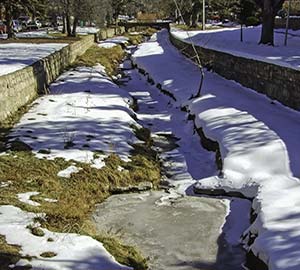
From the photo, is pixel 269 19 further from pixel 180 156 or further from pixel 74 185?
pixel 74 185

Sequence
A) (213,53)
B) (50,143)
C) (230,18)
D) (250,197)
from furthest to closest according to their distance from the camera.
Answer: (230,18)
(213,53)
(50,143)
(250,197)

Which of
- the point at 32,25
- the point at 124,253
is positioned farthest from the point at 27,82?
the point at 32,25

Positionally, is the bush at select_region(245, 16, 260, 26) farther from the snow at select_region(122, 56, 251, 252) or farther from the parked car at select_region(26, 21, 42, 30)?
the snow at select_region(122, 56, 251, 252)

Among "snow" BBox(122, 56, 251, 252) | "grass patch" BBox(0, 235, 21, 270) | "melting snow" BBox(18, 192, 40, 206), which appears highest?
"grass patch" BBox(0, 235, 21, 270)

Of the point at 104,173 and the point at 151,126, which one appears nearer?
the point at 104,173

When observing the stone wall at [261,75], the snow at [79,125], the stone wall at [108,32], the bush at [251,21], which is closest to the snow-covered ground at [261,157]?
the stone wall at [261,75]

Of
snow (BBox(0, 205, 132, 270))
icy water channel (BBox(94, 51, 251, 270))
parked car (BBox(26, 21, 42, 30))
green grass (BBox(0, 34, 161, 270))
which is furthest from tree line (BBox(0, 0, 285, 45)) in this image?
snow (BBox(0, 205, 132, 270))

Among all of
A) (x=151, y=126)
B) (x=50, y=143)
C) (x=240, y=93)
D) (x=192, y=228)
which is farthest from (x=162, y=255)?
(x=240, y=93)

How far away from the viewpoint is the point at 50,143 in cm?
1096

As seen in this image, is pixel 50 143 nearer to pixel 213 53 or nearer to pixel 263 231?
pixel 263 231

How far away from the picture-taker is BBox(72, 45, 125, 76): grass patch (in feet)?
88.3

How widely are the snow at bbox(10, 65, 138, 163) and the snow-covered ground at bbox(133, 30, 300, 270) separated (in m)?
2.05

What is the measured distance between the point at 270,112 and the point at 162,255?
6.79 metres

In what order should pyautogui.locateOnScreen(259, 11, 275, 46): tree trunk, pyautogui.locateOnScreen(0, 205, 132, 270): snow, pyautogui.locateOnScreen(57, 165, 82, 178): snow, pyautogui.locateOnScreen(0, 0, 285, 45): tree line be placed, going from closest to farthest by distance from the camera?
pyautogui.locateOnScreen(0, 205, 132, 270): snow → pyautogui.locateOnScreen(57, 165, 82, 178): snow → pyautogui.locateOnScreen(259, 11, 275, 46): tree trunk → pyautogui.locateOnScreen(0, 0, 285, 45): tree line
